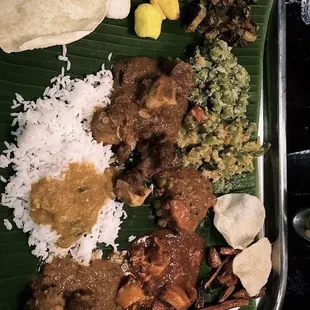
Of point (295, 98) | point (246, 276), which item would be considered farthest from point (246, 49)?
point (246, 276)

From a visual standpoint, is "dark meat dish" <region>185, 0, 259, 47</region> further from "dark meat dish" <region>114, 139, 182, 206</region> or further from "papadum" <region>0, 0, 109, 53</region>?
"dark meat dish" <region>114, 139, 182, 206</region>

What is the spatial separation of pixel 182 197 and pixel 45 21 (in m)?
2.07

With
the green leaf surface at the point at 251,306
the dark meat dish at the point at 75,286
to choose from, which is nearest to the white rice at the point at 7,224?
the dark meat dish at the point at 75,286

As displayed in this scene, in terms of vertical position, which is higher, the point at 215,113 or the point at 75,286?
the point at 215,113

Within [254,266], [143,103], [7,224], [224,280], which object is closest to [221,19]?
[143,103]

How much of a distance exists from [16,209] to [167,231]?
1544 mm

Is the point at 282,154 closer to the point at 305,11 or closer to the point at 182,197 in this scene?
the point at 182,197

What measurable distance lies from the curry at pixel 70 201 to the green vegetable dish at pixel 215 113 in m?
0.95

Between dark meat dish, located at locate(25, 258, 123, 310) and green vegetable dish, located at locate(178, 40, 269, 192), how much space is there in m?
1.35

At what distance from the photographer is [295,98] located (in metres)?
6.24

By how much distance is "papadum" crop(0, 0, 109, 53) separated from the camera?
4465 millimetres

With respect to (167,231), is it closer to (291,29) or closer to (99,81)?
(99,81)

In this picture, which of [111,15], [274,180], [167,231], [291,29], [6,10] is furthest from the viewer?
[291,29]

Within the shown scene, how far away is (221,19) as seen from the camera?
205 inches
